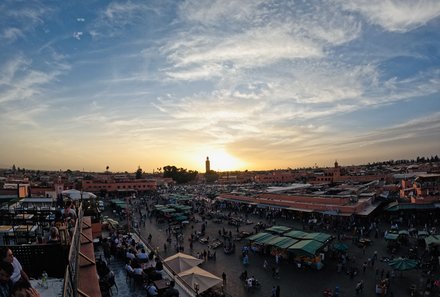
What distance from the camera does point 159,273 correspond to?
37.2 feet

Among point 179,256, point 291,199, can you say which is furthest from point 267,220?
point 179,256

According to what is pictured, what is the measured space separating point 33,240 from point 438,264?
869 inches

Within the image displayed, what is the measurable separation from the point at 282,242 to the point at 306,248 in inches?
91.2

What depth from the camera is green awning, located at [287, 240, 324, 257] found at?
19438 mm

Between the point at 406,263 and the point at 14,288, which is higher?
the point at 14,288

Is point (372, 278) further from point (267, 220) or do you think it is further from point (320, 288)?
point (267, 220)

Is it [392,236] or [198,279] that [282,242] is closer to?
[392,236]

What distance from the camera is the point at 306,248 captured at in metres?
19.8

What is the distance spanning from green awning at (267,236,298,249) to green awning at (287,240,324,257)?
44cm

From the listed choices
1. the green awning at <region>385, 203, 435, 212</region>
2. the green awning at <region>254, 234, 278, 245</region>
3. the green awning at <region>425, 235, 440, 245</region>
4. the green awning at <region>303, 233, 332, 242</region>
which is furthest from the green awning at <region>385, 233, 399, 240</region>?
the green awning at <region>385, 203, 435, 212</region>

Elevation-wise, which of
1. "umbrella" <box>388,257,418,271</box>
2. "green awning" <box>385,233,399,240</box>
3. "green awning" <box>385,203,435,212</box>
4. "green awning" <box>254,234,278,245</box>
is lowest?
"umbrella" <box>388,257,418,271</box>

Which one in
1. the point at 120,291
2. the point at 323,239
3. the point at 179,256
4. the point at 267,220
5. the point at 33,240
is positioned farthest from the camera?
the point at 267,220

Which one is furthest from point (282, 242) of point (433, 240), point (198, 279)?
point (433, 240)

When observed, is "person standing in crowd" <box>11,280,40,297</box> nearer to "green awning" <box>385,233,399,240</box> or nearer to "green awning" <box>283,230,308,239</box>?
"green awning" <box>283,230,308,239</box>
